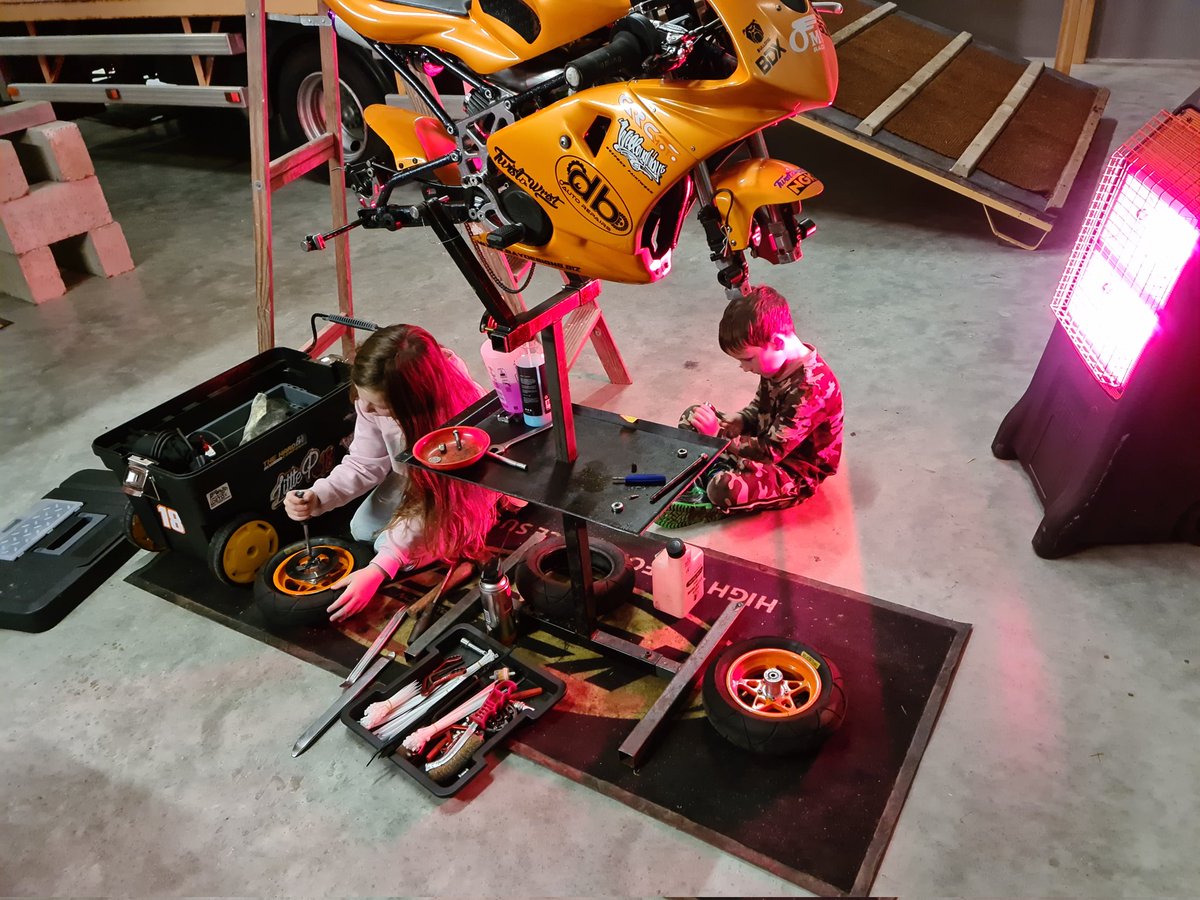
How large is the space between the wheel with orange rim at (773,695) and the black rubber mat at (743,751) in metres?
0.07

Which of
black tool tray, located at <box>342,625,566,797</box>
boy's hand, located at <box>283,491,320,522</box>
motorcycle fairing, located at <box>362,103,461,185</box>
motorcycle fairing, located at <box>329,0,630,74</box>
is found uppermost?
motorcycle fairing, located at <box>329,0,630,74</box>

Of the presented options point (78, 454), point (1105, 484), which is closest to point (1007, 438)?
point (1105, 484)

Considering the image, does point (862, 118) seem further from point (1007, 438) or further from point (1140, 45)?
point (1140, 45)

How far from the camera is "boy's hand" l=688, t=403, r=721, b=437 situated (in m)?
3.06

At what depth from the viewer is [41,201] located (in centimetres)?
505

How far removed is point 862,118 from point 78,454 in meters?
4.16

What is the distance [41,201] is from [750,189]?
469cm

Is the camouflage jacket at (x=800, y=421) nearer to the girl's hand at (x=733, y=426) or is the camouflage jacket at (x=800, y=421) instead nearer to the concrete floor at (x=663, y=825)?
the girl's hand at (x=733, y=426)

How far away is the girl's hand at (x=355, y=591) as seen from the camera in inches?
112

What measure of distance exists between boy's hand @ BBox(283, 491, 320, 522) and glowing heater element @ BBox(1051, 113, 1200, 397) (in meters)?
2.48

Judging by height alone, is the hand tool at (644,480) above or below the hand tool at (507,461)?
above

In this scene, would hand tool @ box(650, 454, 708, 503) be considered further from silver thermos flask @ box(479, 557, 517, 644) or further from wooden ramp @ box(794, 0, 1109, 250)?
wooden ramp @ box(794, 0, 1109, 250)

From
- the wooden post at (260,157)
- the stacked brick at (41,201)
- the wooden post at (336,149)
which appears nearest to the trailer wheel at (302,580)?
the wooden post at (260,157)

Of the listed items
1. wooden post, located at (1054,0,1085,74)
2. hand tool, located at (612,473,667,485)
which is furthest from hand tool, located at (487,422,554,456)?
wooden post, located at (1054,0,1085,74)
